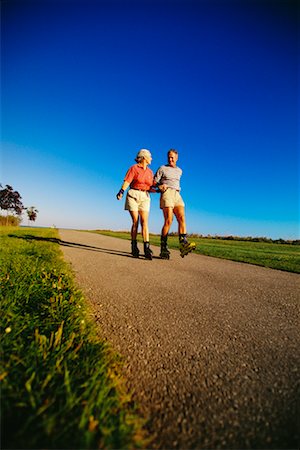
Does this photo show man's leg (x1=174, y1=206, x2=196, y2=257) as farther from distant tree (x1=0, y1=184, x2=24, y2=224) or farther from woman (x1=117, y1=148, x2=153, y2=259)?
distant tree (x1=0, y1=184, x2=24, y2=224)

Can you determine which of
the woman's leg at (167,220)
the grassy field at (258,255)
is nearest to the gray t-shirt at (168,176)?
the woman's leg at (167,220)

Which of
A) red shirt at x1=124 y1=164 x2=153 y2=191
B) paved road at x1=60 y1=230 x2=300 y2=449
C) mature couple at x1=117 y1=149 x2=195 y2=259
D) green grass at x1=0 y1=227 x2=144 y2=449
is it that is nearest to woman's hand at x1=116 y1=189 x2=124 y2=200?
mature couple at x1=117 y1=149 x2=195 y2=259

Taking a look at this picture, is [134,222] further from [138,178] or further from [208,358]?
A: [208,358]

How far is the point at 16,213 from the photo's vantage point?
58281 mm

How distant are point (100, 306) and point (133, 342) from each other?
2.55ft

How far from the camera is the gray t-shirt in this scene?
20.9 feet

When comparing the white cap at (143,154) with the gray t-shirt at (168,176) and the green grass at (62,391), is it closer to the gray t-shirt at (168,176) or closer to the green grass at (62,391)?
the gray t-shirt at (168,176)

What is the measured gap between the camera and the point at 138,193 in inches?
246

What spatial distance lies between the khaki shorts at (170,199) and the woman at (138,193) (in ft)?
1.38

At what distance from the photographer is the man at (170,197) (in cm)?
615

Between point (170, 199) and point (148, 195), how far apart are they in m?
0.65

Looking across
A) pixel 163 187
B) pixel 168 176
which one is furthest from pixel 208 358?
pixel 168 176

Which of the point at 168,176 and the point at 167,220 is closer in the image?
the point at 167,220

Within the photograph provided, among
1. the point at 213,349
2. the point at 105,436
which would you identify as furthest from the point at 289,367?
the point at 105,436
